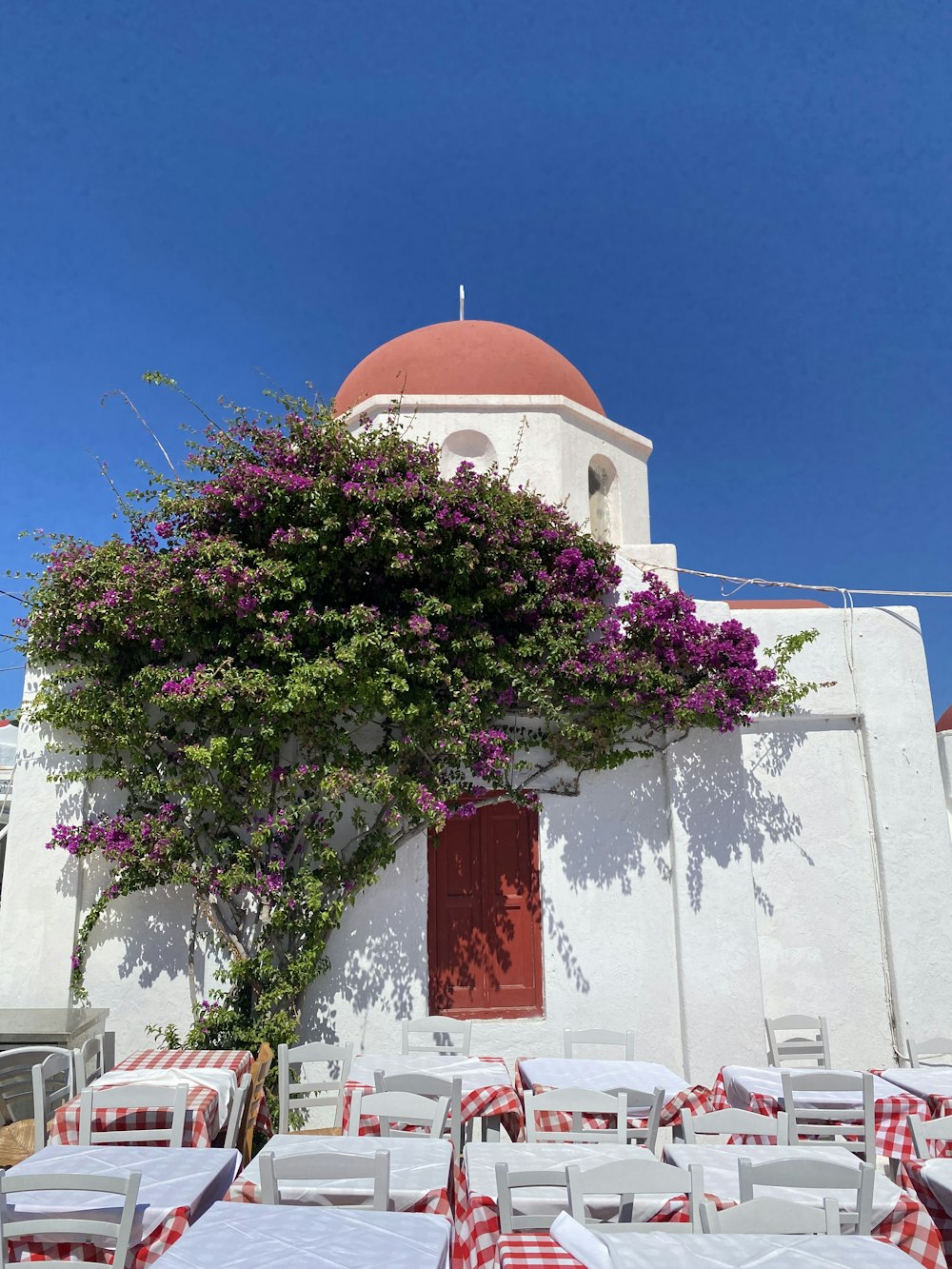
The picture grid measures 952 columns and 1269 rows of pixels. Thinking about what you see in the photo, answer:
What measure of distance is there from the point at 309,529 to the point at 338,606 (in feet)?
2.58

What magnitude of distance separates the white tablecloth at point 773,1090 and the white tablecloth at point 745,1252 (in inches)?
85.1

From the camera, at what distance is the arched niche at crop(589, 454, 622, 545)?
428 inches

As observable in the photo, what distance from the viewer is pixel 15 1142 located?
6.08 metres

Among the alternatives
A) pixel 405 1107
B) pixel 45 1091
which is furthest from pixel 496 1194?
pixel 45 1091

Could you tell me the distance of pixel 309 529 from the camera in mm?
8047

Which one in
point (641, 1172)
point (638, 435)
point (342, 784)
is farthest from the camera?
point (638, 435)

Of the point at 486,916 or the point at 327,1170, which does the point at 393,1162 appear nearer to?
the point at 327,1170

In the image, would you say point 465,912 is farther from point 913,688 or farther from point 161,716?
point 913,688

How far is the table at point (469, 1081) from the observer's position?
554 centimetres

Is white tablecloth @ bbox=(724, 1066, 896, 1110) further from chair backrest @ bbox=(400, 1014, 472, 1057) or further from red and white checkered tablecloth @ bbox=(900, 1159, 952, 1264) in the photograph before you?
chair backrest @ bbox=(400, 1014, 472, 1057)

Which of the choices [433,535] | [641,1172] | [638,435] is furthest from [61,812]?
[638,435]

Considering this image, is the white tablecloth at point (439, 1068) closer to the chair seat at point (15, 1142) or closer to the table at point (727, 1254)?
the chair seat at point (15, 1142)

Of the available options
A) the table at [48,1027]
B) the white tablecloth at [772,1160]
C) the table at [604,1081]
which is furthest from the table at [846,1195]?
the table at [48,1027]

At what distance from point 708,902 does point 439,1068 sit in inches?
135
